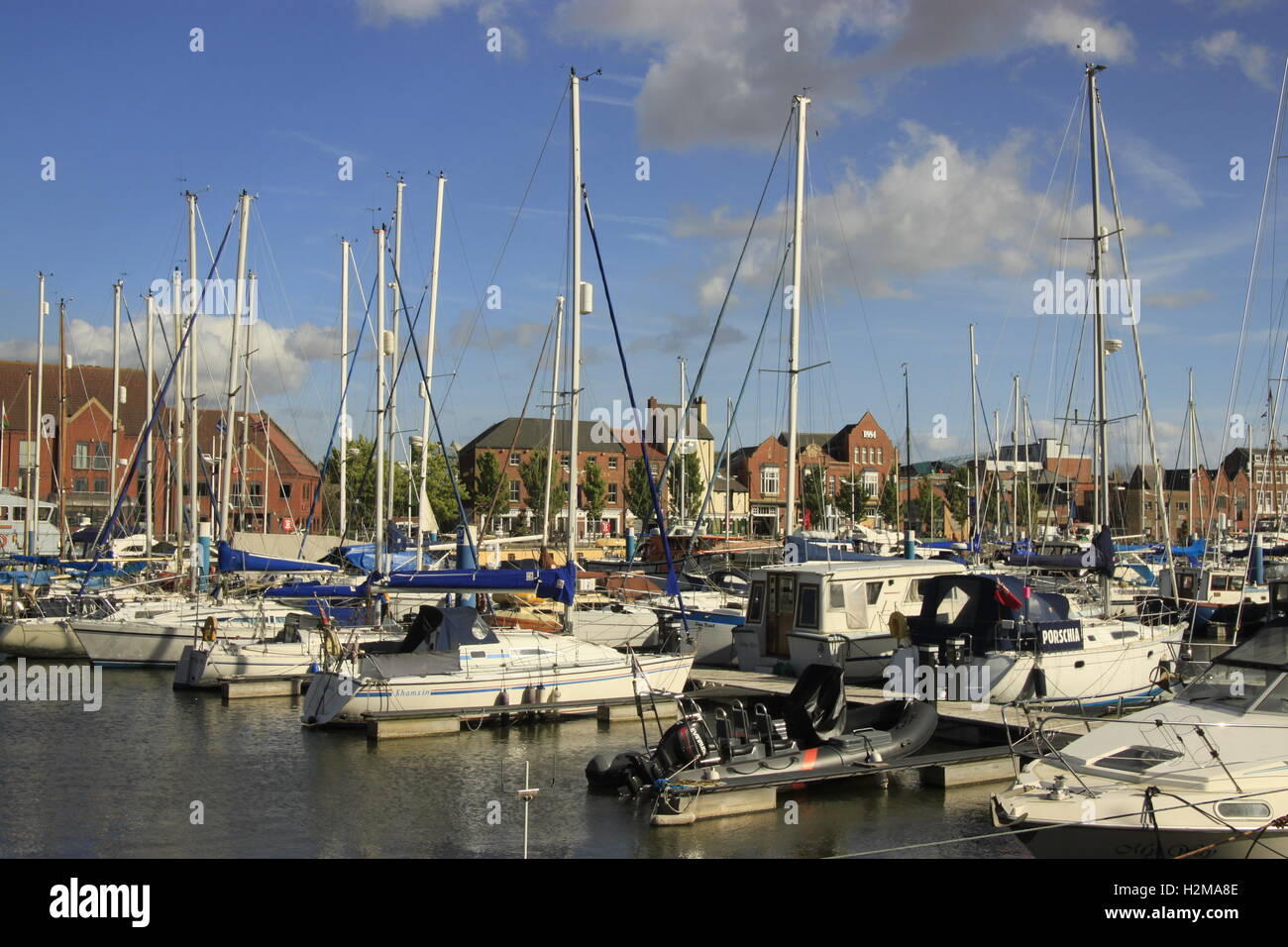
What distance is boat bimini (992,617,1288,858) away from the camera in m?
11.5

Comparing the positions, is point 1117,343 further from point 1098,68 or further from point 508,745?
point 508,745

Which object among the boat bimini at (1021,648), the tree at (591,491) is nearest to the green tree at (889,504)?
the tree at (591,491)

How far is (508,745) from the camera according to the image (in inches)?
870

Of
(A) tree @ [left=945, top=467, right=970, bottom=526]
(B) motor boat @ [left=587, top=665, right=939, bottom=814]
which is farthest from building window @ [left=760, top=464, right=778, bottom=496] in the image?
(B) motor boat @ [left=587, top=665, right=939, bottom=814]

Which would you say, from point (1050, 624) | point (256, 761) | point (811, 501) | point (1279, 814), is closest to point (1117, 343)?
point (1050, 624)

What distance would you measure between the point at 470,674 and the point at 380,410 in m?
18.2

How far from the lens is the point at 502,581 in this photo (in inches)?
1083

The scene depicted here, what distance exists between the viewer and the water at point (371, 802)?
1520 cm

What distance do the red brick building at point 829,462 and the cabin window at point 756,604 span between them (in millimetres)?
73995

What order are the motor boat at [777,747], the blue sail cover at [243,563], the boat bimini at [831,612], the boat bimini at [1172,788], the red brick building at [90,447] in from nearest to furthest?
the boat bimini at [1172,788] → the motor boat at [777,747] → the boat bimini at [831,612] → the blue sail cover at [243,563] → the red brick building at [90,447]

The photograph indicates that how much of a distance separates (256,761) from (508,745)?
15.2 ft

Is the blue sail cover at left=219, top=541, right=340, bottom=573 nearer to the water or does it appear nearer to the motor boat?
the water

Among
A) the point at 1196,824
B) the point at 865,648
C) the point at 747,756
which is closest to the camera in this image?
the point at 1196,824

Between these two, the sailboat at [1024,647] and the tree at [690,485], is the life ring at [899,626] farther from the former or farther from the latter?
the tree at [690,485]
